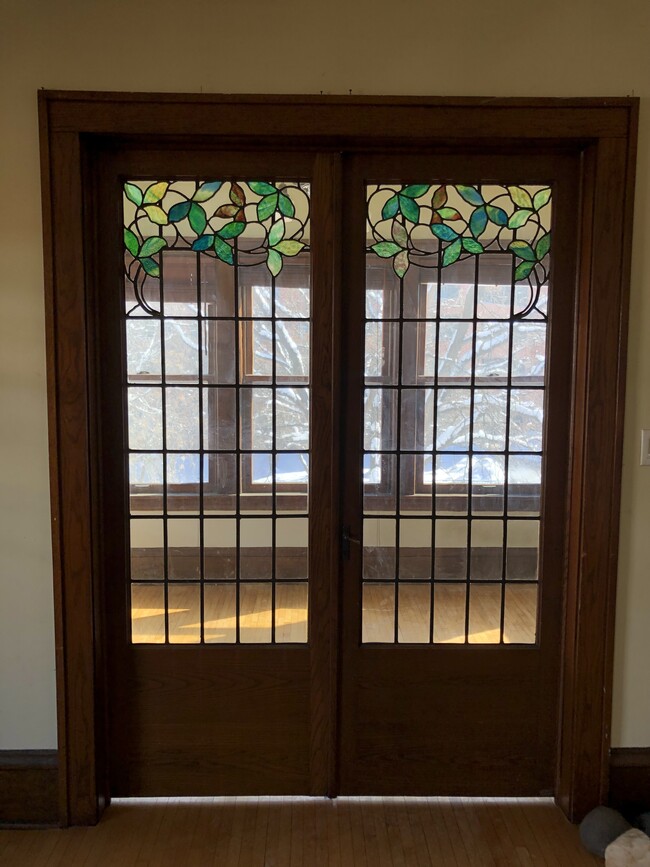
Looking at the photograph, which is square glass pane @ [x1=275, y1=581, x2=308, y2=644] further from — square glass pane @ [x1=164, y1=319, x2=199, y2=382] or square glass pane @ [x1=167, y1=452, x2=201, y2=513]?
square glass pane @ [x1=164, y1=319, x2=199, y2=382]

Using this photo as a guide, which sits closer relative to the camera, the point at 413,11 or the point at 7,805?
the point at 413,11

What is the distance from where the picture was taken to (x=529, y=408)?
2354 millimetres

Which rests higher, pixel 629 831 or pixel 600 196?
pixel 600 196

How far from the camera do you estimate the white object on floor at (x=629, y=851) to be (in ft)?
6.64

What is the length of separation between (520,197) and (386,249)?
49cm

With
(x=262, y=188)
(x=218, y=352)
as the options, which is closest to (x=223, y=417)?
(x=218, y=352)

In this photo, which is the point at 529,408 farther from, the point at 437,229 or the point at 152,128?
the point at 152,128

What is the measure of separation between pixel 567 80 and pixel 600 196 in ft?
1.25

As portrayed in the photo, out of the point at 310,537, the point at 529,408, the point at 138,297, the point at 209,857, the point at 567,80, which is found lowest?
the point at 209,857

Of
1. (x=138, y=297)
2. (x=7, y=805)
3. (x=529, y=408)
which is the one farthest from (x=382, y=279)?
(x=7, y=805)

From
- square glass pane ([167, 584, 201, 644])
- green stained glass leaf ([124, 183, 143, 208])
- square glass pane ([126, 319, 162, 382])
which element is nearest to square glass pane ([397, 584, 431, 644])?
square glass pane ([167, 584, 201, 644])

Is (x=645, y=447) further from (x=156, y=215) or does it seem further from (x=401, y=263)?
(x=156, y=215)

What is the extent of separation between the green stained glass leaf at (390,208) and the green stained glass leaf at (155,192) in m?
0.74

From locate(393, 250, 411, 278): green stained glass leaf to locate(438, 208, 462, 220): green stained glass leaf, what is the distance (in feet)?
0.57
